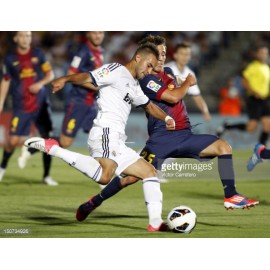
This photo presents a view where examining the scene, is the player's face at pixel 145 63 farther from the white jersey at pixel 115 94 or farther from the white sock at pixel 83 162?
the white sock at pixel 83 162

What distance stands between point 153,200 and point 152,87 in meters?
1.22

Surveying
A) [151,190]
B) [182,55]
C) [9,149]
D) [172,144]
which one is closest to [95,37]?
[182,55]

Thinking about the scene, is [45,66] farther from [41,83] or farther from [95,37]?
[95,37]

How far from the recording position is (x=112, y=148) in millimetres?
8188

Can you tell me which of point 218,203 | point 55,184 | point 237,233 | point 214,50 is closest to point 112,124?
point 237,233

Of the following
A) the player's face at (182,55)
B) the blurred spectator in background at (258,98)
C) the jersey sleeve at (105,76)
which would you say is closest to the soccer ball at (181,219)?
the jersey sleeve at (105,76)

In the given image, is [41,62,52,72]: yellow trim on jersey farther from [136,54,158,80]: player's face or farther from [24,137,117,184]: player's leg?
[136,54,158,80]: player's face

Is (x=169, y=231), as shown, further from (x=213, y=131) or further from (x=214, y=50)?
(x=214, y=50)

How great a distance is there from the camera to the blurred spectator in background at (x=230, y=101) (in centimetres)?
1888

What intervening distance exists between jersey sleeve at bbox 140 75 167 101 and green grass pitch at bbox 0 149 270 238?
51.0 inches

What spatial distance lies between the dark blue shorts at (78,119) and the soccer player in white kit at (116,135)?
353 cm

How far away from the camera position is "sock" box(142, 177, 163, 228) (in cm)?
806

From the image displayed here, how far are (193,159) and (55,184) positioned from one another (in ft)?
11.2

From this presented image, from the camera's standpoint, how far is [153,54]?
321 inches
